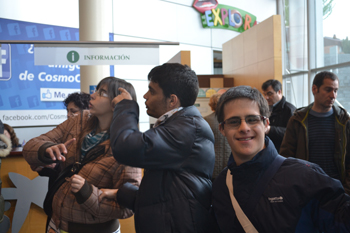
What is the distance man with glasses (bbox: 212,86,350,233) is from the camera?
106 centimetres

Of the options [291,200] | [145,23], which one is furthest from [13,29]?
[291,200]

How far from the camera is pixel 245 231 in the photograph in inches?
44.2

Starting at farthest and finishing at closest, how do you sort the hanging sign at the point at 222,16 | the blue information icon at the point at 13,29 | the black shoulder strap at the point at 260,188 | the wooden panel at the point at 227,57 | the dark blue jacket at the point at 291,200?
the hanging sign at the point at 222,16 → the wooden panel at the point at 227,57 → the blue information icon at the point at 13,29 → the black shoulder strap at the point at 260,188 → the dark blue jacket at the point at 291,200

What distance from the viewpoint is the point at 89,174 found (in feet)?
5.43

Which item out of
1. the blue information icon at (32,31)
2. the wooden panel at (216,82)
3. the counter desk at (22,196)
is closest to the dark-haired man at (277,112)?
the counter desk at (22,196)

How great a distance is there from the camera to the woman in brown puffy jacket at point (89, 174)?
62.6 inches

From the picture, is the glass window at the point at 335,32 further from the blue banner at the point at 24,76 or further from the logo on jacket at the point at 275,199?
the logo on jacket at the point at 275,199

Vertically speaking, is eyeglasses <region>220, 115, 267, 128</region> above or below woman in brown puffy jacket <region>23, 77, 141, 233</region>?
above

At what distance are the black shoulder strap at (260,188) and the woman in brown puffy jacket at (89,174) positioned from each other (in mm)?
719

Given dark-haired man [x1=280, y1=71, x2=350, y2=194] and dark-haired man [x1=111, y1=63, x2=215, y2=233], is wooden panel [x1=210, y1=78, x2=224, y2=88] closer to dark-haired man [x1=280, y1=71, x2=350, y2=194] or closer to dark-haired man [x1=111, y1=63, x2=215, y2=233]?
dark-haired man [x1=280, y1=71, x2=350, y2=194]

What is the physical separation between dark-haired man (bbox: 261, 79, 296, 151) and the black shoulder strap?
2128mm

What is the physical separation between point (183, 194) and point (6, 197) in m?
2.38

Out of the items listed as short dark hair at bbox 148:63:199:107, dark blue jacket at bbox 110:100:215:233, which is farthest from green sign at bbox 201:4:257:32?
dark blue jacket at bbox 110:100:215:233

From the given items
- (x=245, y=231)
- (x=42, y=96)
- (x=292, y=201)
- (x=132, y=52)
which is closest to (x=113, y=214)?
(x=245, y=231)
